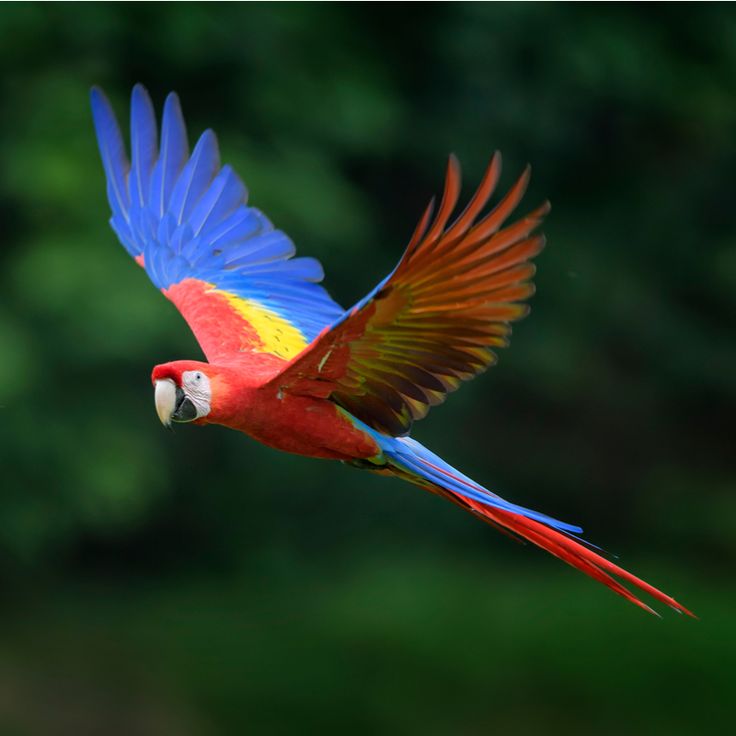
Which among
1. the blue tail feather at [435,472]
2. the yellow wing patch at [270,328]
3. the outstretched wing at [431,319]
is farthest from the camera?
the yellow wing patch at [270,328]

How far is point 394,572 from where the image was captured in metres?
8.45

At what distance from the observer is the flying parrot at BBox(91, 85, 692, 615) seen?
102 inches

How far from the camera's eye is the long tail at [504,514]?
→ 2898 mm

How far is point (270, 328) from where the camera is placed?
12.0 ft

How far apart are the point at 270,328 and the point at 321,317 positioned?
0.76 ft

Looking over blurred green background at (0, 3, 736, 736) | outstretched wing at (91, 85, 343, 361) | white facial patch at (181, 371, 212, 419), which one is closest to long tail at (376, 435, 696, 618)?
white facial patch at (181, 371, 212, 419)

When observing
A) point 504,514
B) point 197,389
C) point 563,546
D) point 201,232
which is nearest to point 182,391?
point 197,389

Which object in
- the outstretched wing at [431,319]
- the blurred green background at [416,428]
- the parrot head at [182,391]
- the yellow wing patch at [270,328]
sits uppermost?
the outstretched wing at [431,319]

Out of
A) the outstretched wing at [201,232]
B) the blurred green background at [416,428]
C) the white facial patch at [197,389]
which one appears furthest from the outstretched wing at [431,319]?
the blurred green background at [416,428]

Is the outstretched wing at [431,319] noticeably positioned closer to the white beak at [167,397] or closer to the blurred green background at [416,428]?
the white beak at [167,397]

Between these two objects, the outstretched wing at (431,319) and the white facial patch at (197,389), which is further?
the white facial patch at (197,389)

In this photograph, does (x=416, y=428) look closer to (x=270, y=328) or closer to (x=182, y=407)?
(x=270, y=328)

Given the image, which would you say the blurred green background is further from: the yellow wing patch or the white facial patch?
the white facial patch

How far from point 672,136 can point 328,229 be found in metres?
2.89
